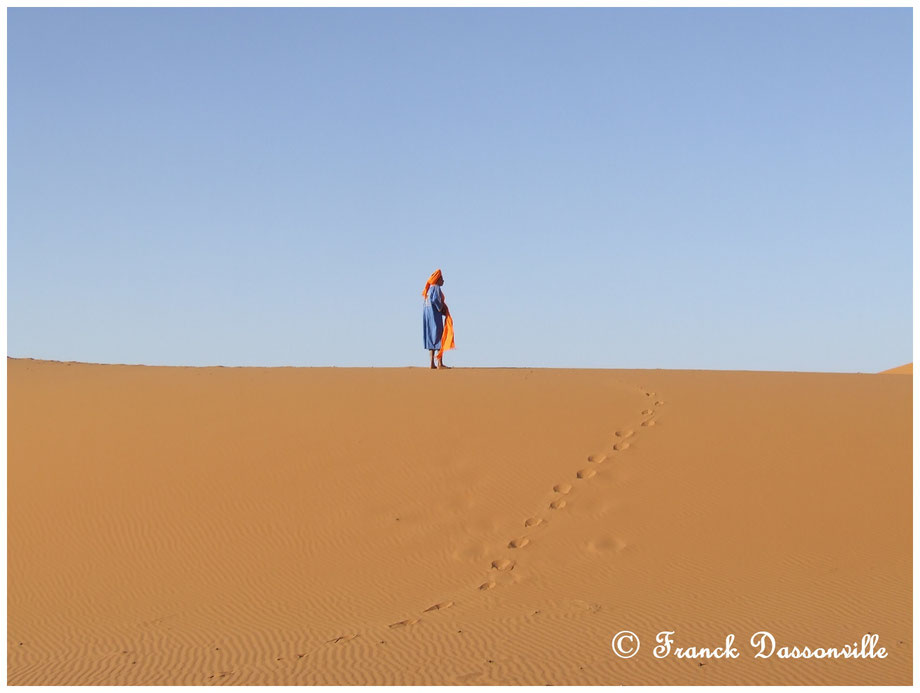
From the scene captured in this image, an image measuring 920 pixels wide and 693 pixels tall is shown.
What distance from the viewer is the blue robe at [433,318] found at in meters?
17.0

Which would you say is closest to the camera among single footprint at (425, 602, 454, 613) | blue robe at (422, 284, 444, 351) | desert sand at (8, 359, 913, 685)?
desert sand at (8, 359, 913, 685)

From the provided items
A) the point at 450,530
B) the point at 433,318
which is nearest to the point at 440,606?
the point at 450,530

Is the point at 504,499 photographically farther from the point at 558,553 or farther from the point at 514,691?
the point at 514,691

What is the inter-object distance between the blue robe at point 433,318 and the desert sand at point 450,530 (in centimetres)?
246

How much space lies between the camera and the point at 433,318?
17.0m

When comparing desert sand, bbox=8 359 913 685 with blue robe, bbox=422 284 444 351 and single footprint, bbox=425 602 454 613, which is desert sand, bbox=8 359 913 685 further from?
blue robe, bbox=422 284 444 351

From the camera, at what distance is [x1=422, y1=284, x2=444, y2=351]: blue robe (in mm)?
16984

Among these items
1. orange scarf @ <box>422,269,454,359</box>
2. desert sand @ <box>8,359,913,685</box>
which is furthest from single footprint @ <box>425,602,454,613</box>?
orange scarf @ <box>422,269,454,359</box>

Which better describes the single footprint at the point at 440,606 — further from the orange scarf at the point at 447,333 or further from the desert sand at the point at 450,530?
the orange scarf at the point at 447,333

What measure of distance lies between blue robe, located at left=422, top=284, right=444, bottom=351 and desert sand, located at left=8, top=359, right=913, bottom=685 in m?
2.46

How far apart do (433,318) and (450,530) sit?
789 cm

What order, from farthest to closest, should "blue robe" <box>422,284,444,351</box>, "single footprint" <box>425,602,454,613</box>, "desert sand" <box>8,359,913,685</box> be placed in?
"blue robe" <box>422,284,444,351</box> → "single footprint" <box>425,602,454,613</box> → "desert sand" <box>8,359,913,685</box>

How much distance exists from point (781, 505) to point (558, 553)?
2463 mm

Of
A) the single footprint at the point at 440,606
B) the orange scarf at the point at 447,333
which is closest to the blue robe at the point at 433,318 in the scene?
the orange scarf at the point at 447,333
